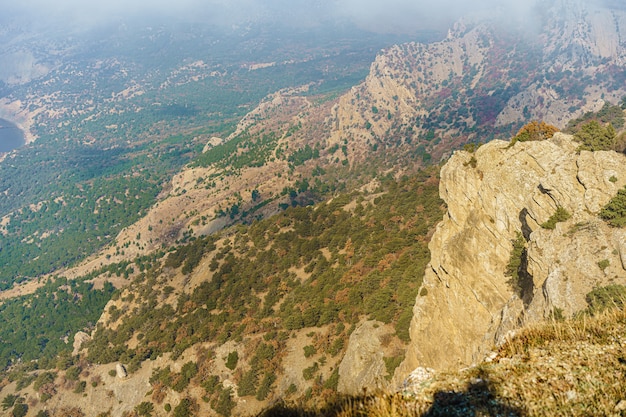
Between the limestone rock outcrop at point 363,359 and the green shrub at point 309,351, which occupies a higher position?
the limestone rock outcrop at point 363,359

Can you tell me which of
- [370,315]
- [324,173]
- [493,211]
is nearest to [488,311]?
[493,211]

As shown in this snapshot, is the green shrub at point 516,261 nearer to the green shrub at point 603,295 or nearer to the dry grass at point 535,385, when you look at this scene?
the green shrub at point 603,295

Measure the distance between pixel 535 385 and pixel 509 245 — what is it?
2376 cm

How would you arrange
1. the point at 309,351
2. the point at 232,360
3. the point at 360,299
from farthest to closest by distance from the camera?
the point at 232,360 → the point at 360,299 → the point at 309,351

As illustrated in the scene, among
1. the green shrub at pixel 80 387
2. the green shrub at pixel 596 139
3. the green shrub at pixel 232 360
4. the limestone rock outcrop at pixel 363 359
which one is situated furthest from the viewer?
the green shrub at pixel 80 387

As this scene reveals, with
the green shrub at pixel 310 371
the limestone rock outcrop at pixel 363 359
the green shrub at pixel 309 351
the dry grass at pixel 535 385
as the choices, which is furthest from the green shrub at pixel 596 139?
the green shrub at pixel 309 351

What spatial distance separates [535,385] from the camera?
28.2 feet

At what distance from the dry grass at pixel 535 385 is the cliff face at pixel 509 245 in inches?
293

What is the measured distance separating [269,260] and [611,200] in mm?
68351

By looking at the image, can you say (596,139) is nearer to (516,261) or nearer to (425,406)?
(516,261)

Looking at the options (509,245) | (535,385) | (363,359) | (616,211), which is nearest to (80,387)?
(363,359)

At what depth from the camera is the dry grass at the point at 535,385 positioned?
310 inches

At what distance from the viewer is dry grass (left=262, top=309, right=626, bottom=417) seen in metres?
7.88

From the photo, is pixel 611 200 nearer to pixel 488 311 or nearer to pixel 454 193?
pixel 488 311
